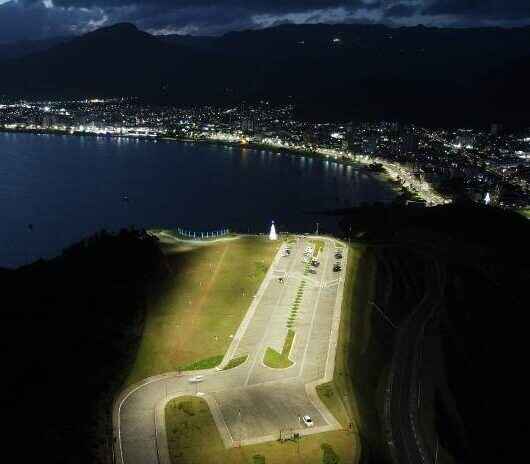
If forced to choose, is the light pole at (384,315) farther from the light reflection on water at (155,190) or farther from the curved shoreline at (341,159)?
the curved shoreline at (341,159)

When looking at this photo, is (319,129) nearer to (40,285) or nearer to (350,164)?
(350,164)

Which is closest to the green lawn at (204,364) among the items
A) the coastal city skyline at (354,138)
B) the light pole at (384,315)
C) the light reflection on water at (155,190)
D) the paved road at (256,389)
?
the paved road at (256,389)

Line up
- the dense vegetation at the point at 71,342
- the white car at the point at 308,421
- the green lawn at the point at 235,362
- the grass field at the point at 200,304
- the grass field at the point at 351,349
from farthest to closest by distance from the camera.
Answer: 1. the grass field at the point at 200,304
2. the green lawn at the point at 235,362
3. the grass field at the point at 351,349
4. the white car at the point at 308,421
5. the dense vegetation at the point at 71,342

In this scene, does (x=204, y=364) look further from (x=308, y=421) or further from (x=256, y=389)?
(x=308, y=421)

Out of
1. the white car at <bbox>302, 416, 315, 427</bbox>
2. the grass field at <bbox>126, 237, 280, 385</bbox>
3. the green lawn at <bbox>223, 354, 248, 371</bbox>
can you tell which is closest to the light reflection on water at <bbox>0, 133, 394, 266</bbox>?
the grass field at <bbox>126, 237, 280, 385</bbox>

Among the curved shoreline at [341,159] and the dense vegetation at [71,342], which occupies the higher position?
the dense vegetation at [71,342]

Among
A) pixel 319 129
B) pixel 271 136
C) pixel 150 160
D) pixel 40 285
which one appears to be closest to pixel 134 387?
pixel 40 285
